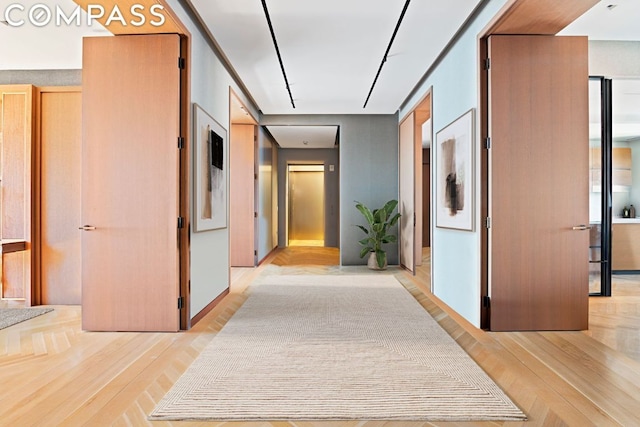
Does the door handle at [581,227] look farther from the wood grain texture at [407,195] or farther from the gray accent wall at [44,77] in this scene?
the gray accent wall at [44,77]

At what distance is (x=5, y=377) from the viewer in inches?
90.0

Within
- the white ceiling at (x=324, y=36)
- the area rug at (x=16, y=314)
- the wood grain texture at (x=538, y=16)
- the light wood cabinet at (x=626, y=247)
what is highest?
the white ceiling at (x=324, y=36)

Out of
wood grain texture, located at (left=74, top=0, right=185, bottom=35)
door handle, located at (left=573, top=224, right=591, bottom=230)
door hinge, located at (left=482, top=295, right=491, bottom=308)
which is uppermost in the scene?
wood grain texture, located at (left=74, top=0, right=185, bottom=35)

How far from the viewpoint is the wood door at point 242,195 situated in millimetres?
6867

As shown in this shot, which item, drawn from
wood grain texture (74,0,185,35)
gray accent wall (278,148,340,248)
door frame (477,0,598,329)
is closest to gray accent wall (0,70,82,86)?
wood grain texture (74,0,185,35)

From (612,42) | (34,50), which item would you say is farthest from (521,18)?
(34,50)

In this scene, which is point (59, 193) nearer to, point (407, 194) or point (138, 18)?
point (138, 18)

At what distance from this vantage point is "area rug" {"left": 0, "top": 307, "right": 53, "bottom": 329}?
3.44m

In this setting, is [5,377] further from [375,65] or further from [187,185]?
[375,65]

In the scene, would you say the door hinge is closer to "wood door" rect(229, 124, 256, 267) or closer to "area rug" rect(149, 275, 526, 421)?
"area rug" rect(149, 275, 526, 421)

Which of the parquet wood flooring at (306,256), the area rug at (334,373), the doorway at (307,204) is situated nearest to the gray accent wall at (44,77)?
the area rug at (334,373)

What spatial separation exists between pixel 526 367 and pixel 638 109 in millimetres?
4525

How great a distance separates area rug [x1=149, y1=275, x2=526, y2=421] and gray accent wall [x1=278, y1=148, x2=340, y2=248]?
650 centimetres

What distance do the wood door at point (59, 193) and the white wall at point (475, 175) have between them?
3.72 m
